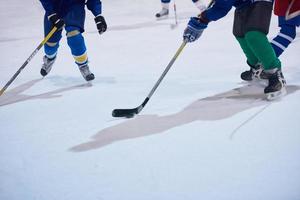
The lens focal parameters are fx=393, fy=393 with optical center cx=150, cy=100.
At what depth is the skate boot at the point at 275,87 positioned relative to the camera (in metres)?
2.05

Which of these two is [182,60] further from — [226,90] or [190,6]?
[190,6]

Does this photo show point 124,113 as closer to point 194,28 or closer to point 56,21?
point 194,28

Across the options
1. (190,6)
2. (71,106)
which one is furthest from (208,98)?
(190,6)

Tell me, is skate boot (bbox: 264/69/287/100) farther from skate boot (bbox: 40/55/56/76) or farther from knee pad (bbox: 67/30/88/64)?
skate boot (bbox: 40/55/56/76)

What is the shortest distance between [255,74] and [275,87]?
331 millimetres

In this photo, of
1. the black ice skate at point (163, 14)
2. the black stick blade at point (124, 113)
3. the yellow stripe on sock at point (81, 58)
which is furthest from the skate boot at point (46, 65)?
the black ice skate at point (163, 14)

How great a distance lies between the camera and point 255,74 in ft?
7.79

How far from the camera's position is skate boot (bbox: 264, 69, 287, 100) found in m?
2.05

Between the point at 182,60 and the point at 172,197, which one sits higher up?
the point at 172,197

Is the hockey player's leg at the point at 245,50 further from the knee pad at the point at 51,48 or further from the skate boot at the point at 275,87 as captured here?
the knee pad at the point at 51,48

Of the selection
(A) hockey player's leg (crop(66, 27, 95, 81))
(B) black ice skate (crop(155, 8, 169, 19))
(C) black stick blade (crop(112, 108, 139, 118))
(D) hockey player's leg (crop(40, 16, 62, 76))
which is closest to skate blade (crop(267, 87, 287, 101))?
(C) black stick blade (crop(112, 108, 139, 118))

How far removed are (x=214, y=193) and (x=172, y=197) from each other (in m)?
0.13

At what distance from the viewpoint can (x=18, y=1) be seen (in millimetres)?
7285

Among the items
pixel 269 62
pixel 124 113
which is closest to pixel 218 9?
pixel 269 62
